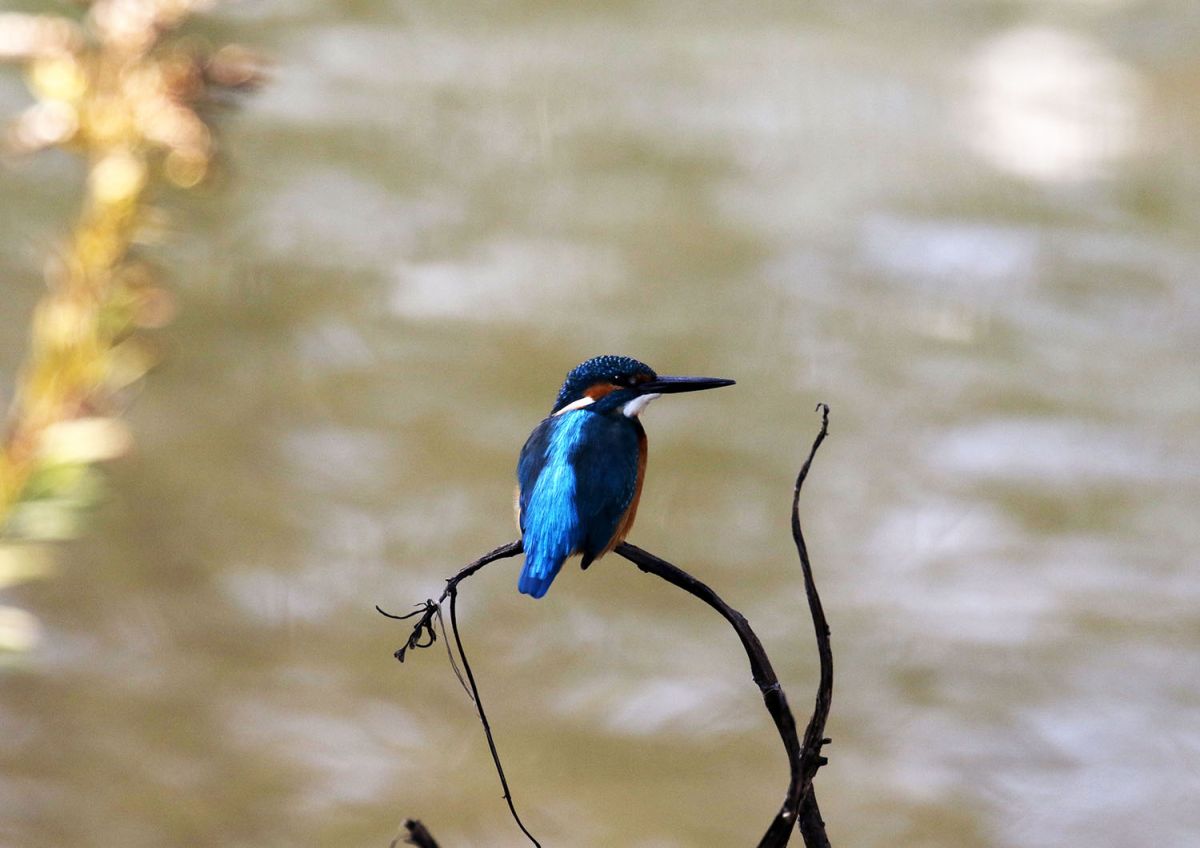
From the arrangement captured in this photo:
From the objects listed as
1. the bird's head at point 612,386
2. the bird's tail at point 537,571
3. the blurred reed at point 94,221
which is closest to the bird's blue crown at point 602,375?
the bird's head at point 612,386

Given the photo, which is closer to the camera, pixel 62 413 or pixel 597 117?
pixel 62 413

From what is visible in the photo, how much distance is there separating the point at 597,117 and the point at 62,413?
1.36m

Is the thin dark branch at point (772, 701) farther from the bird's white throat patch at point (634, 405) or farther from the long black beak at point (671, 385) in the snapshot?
the bird's white throat patch at point (634, 405)

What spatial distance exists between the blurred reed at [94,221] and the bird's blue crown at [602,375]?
35 centimetres

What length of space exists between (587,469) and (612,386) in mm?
152

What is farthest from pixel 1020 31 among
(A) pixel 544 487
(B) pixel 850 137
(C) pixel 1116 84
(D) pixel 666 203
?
(A) pixel 544 487

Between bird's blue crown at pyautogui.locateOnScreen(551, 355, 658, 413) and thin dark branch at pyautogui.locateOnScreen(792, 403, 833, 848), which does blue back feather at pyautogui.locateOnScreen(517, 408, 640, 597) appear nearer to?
bird's blue crown at pyautogui.locateOnScreen(551, 355, 658, 413)

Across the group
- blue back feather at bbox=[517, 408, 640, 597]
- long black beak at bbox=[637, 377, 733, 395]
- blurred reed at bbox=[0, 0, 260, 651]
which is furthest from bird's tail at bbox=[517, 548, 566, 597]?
blurred reed at bbox=[0, 0, 260, 651]

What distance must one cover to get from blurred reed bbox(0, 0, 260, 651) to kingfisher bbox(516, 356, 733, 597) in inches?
12.4

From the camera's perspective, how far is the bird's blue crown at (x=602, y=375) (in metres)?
1.07

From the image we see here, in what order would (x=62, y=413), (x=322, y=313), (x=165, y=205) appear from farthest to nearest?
(x=322, y=313) → (x=165, y=205) → (x=62, y=413)

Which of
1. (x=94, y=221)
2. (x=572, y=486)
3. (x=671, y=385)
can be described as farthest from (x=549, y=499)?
(x=94, y=221)

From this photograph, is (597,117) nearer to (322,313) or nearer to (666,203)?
(666,203)

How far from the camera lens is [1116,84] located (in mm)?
2068
